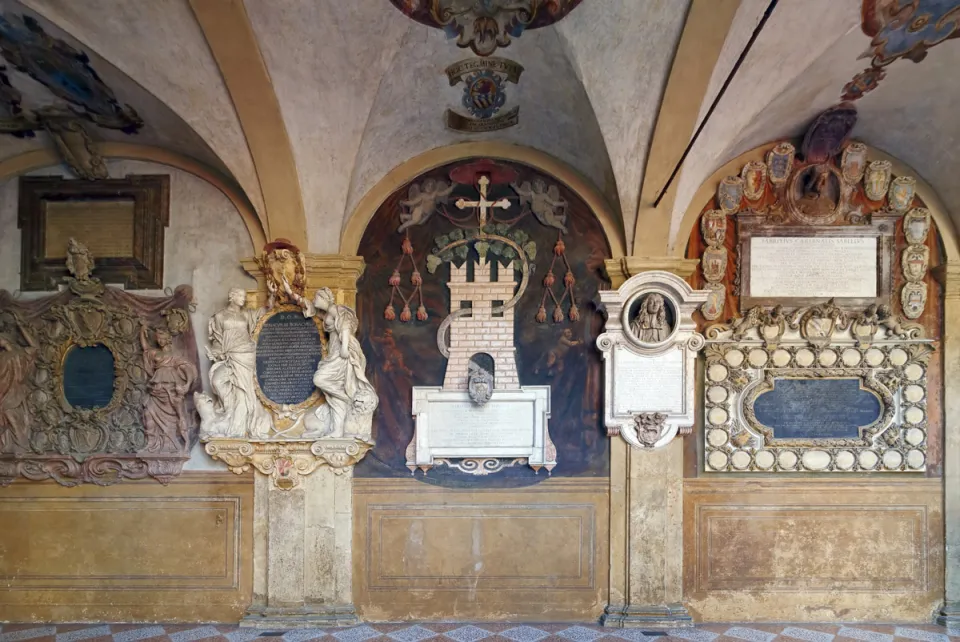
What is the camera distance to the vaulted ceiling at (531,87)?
4652mm

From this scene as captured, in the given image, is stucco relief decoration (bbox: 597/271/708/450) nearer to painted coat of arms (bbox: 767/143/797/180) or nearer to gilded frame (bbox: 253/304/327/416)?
painted coat of arms (bbox: 767/143/797/180)

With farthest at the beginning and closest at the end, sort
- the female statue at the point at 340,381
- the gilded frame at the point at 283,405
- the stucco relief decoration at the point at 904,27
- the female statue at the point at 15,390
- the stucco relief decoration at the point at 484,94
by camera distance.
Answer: the female statue at the point at 15,390 < the gilded frame at the point at 283,405 < the female statue at the point at 340,381 < the stucco relief decoration at the point at 484,94 < the stucco relief decoration at the point at 904,27

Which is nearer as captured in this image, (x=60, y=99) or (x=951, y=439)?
(x=60, y=99)

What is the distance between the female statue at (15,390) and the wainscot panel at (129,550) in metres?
0.37

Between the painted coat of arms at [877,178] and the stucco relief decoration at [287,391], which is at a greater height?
the painted coat of arms at [877,178]

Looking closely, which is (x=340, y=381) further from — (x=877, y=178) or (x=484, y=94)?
(x=877, y=178)

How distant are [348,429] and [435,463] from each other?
775 millimetres

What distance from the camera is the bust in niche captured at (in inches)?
223

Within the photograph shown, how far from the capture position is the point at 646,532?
5.66 m

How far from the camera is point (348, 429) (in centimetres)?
564

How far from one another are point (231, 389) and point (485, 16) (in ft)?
11.3

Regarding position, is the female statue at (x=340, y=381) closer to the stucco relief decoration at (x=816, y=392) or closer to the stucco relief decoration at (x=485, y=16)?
the stucco relief decoration at (x=485, y=16)

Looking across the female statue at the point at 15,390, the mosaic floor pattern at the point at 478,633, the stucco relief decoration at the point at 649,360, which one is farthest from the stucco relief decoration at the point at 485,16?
the mosaic floor pattern at the point at 478,633

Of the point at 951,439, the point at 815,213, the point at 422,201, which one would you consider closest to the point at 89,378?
the point at 422,201
